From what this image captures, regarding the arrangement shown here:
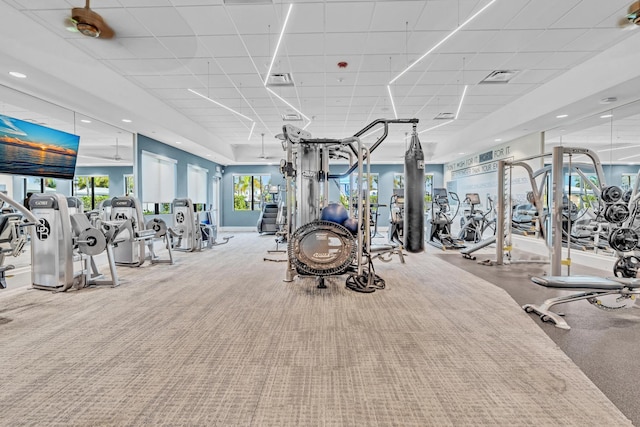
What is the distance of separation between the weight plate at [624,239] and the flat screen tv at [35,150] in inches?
311

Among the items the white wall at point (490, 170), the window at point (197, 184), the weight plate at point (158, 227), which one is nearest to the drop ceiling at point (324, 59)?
the white wall at point (490, 170)

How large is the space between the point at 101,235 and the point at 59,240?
476 mm

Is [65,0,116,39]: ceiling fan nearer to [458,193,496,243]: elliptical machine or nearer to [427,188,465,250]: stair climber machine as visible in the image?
[427,188,465,250]: stair climber machine

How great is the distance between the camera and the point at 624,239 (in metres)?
3.20

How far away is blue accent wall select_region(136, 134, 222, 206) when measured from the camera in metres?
7.15

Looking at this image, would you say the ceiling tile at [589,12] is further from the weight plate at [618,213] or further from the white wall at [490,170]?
the white wall at [490,170]

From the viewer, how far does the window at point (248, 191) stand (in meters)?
12.4

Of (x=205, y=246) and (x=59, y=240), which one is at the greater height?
(x=59, y=240)

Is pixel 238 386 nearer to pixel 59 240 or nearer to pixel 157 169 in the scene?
pixel 59 240

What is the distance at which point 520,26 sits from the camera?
381 centimetres

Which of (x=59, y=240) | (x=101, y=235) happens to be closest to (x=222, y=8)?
(x=101, y=235)

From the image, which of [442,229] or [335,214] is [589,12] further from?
[442,229]

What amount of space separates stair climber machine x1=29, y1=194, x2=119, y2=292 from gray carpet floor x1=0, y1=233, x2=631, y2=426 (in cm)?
31

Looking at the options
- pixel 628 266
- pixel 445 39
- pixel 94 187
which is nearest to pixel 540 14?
pixel 445 39
